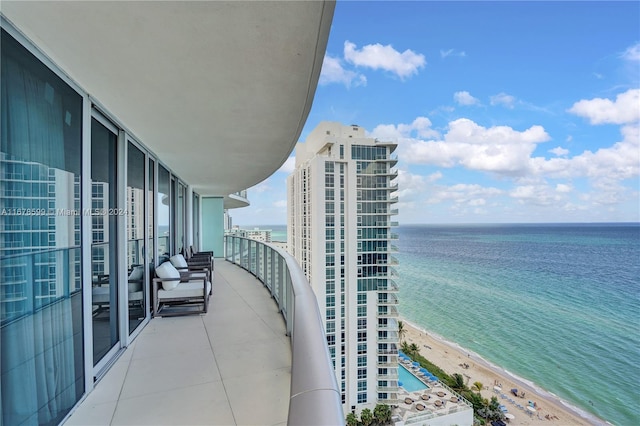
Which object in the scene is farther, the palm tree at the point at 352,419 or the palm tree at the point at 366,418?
the palm tree at the point at 366,418

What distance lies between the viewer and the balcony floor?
78.8 inches

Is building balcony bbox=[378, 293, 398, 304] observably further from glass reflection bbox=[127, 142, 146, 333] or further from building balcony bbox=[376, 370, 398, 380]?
glass reflection bbox=[127, 142, 146, 333]

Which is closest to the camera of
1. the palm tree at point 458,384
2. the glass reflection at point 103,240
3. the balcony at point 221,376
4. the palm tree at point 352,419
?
the balcony at point 221,376

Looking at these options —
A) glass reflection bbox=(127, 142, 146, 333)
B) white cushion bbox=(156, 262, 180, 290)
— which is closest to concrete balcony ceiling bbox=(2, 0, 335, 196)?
glass reflection bbox=(127, 142, 146, 333)

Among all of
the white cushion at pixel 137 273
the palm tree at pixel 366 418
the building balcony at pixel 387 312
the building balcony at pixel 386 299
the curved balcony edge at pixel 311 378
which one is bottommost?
the palm tree at pixel 366 418

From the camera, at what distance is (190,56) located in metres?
1.83

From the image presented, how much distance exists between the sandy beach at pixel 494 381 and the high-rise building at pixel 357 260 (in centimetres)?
559

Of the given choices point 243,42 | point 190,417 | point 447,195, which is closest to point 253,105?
point 243,42

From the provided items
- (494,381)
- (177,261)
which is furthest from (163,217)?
(494,381)

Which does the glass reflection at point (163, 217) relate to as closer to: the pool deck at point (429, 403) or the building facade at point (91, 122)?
the building facade at point (91, 122)

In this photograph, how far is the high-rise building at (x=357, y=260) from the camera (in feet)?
53.4

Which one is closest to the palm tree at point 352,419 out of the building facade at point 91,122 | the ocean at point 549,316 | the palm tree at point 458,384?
the palm tree at point 458,384

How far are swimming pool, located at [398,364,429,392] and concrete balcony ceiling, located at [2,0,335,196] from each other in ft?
61.6

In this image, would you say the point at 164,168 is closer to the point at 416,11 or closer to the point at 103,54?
the point at 103,54
